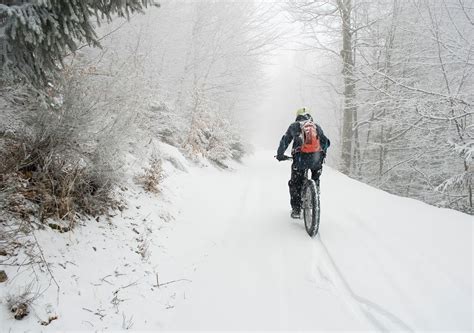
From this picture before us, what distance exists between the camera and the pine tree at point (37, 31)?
7.45ft

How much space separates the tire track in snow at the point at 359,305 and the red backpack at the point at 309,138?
5.80 ft

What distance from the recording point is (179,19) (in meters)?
13.2

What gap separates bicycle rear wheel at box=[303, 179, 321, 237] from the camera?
4723 millimetres

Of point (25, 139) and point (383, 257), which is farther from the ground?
point (25, 139)

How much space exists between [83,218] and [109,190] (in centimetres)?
60

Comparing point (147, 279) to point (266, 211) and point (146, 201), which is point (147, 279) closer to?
point (146, 201)

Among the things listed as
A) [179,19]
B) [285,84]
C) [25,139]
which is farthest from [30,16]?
[285,84]

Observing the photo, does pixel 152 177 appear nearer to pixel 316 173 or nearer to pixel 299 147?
pixel 299 147

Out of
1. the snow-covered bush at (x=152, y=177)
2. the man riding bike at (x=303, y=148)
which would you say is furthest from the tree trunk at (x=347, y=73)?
the snow-covered bush at (x=152, y=177)

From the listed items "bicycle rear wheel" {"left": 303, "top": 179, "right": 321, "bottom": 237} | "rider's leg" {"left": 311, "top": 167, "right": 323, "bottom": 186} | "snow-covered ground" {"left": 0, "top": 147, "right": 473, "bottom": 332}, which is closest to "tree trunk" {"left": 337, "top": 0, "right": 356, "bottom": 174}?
"rider's leg" {"left": 311, "top": 167, "right": 323, "bottom": 186}

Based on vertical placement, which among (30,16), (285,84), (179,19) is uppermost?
(179,19)

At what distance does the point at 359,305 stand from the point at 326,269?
75 cm

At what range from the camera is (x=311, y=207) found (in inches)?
193

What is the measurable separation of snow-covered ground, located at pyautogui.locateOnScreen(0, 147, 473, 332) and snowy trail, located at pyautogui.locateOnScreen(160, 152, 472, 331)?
0.04ft
